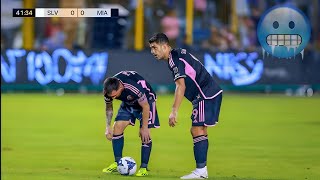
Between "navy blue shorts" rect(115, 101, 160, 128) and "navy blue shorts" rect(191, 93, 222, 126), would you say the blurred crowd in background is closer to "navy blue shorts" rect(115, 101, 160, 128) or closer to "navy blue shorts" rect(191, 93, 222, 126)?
"navy blue shorts" rect(115, 101, 160, 128)

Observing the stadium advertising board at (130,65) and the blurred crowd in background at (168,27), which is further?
the blurred crowd in background at (168,27)

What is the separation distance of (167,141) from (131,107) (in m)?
4.58

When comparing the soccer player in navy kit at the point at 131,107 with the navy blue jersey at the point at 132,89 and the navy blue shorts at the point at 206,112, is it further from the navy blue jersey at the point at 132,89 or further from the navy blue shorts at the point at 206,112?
the navy blue shorts at the point at 206,112

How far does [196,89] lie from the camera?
12594mm

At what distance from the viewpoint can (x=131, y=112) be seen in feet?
43.2

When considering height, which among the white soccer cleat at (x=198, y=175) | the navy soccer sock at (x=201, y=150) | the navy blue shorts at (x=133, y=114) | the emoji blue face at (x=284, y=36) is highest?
the emoji blue face at (x=284, y=36)

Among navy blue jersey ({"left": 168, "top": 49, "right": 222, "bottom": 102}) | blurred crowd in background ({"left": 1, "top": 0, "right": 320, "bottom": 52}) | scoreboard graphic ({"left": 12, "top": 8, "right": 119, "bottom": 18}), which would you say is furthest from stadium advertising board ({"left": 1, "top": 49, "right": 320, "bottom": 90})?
navy blue jersey ({"left": 168, "top": 49, "right": 222, "bottom": 102})

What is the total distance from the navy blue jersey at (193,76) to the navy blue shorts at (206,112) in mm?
63

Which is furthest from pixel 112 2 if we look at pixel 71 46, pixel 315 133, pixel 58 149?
pixel 58 149

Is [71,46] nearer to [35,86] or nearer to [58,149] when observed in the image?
[35,86]

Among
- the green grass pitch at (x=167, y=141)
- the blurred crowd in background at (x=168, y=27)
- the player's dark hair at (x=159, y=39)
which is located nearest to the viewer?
the player's dark hair at (x=159, y=39)

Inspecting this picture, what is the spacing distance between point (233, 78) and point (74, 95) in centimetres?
386

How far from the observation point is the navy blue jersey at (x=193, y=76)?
40.6ft

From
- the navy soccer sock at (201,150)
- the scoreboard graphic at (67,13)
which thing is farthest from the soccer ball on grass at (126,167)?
the scoreboard graphic at (67,13)
